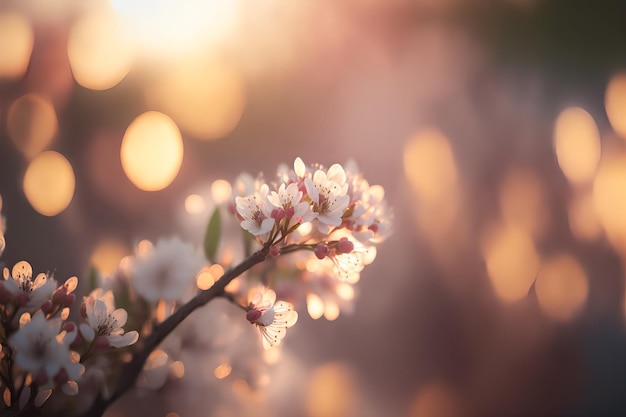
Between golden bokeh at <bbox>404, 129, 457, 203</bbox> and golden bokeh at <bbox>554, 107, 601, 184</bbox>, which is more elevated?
golden bokeh at <bbox>554, 107, 601, 184</bbox>

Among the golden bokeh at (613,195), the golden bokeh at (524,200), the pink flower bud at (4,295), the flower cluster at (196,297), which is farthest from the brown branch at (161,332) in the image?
the golden bokeh at (613,195)

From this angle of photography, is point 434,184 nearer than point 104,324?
No

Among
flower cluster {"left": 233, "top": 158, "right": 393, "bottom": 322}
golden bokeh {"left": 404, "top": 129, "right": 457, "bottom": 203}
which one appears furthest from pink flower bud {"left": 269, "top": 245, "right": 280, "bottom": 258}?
golden bokeh {"left": 404, "top": 129, "right": 457, "bottom": 203}

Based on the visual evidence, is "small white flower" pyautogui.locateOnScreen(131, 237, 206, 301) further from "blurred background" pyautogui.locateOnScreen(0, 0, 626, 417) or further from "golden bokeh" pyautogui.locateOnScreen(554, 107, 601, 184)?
"golden bokeh" pyautogui.locateOnScreen(554, 107, 601, 184)

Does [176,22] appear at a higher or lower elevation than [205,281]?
higher

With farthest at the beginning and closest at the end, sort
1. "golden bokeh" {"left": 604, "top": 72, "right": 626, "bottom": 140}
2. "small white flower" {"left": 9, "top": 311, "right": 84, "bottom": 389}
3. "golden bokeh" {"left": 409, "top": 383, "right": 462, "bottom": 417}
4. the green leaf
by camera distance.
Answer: "golden bokeh" {"left": 604, "top": 72, "right": 626, "bottom": 140}
"golden bokeh" {"left": 409, "top": 383, "right": 462, "bottom": 417}
the green leaf
"small white flower" {"left": 9, "top": 311, "right": 84, "bottom": 389}

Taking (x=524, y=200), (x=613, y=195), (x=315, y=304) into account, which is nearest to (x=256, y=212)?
(x=315, y=304)

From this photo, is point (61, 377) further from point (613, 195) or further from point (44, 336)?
point (613, 195)

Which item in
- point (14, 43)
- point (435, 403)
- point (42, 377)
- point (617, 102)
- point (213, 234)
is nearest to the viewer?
point (42, 377)
